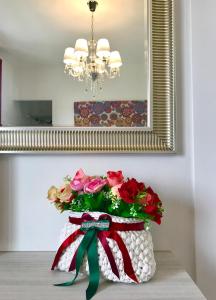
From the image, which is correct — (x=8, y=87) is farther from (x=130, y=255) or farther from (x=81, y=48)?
(x=130, y=255)

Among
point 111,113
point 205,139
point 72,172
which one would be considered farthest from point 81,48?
point 205,139

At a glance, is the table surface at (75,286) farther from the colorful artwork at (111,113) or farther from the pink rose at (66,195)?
the colorful artwork at (111,113)

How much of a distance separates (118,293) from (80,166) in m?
0.45

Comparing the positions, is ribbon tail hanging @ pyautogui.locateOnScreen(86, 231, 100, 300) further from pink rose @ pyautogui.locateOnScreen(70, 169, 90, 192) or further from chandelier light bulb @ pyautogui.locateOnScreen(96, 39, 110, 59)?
chandelier light bulb @ pyautogui.locateOnScreen(96, 39, 110, 59)

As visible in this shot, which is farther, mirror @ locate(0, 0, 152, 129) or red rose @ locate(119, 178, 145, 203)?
mirror @ locate(0, 0, 152, 129)

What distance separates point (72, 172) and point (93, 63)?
1.24ft

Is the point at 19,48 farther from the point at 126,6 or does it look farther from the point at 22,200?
the point at 22,200

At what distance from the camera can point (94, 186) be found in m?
0.83

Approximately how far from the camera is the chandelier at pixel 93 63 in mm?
1043

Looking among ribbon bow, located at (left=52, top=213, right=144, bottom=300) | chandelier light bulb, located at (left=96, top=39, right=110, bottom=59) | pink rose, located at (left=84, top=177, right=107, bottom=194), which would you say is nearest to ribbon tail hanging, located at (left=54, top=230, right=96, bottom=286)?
ribbon bow, located at (left=52, top=213, right=144, bottom=300)

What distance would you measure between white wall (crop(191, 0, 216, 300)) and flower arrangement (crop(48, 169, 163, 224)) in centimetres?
27

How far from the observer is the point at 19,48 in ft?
3.46

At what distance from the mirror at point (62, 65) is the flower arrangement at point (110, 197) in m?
0.26

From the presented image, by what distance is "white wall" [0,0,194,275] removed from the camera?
1.05 m
